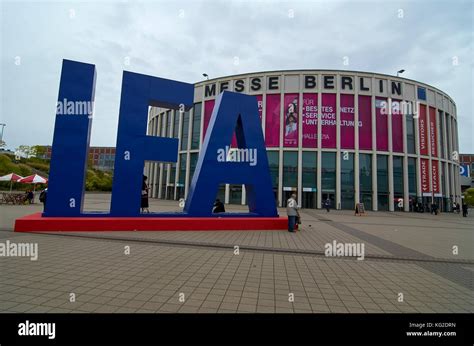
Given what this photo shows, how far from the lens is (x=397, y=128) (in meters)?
34.2

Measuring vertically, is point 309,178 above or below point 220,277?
above

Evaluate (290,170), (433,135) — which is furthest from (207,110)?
(433,135)

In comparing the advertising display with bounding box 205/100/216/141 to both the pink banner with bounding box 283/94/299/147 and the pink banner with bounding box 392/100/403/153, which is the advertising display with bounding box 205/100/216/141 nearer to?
the pink banner with bounding box 283/94/299/147

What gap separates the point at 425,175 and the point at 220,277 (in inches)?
1589

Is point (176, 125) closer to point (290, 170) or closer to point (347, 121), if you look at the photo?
point (290, 170)

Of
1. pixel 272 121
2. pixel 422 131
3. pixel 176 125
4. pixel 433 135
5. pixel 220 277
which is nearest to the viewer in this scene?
pixel 220 277

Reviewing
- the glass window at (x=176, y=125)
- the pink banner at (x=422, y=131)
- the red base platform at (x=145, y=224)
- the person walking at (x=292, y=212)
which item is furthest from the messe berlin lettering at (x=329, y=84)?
the red base platform at (x=145, y=224)

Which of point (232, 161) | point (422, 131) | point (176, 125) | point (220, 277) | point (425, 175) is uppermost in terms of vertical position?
point (176, 125)

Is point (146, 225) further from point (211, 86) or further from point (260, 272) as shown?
point (211, 86)

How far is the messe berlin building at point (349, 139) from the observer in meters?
33.0

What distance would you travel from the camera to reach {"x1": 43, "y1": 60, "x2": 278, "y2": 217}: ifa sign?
9055mm

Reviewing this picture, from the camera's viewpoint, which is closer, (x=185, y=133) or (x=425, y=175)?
(x=425, y=175)

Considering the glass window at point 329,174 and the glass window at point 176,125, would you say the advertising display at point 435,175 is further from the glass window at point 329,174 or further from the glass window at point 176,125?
the glass window at point 176,125

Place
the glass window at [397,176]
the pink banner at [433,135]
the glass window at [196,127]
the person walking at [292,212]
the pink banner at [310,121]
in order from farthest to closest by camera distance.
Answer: the glass window at [196,127]
the pink banner at [433,135]
the glass window at [397,176]
the pink banner at [310,121]
the person walking at [292,212]
